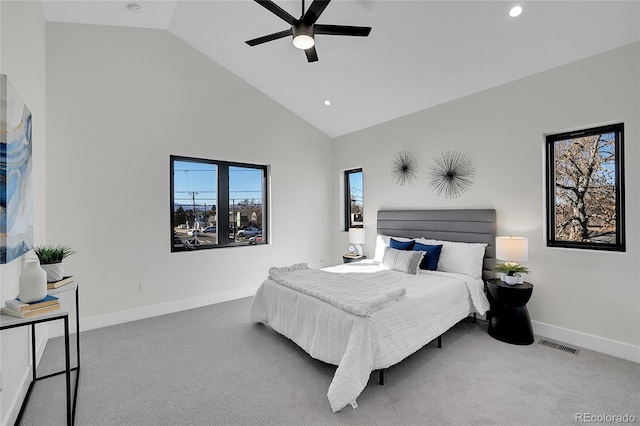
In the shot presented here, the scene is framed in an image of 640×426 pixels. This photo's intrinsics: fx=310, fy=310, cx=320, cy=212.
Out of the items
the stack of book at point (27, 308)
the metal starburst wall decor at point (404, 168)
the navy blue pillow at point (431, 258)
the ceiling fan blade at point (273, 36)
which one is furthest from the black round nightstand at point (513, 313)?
the stack of book at point (27, 308)

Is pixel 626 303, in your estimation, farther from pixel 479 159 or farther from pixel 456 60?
pixel 456 60

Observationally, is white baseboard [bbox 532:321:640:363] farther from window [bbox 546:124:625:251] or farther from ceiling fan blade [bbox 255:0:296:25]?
ceiling fan blade [bbox 255:0:296:25]

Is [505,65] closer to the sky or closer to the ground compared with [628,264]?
closer to the sky

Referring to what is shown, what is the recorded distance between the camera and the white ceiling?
9.00 ft

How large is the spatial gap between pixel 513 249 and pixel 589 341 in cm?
110

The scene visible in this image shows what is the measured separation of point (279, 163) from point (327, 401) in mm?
3756

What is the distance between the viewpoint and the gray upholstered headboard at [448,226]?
365 cm

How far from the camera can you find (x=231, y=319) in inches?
150

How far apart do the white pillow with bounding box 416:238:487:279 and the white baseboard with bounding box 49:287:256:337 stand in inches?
114

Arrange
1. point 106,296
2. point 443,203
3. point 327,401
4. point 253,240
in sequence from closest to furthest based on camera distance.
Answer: point 327,401
point 106,296
point 443,203
point 253,240

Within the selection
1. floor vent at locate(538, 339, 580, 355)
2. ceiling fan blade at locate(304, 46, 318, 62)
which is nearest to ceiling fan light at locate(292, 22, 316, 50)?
ceiling fan blade at locate(304, 46, 318, 62)

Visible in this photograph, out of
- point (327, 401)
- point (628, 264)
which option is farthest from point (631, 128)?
point (327, 401)

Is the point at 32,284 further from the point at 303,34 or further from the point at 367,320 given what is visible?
the point at 303,34

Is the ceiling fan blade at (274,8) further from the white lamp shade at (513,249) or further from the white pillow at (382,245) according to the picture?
the white pillow at (382,245)
